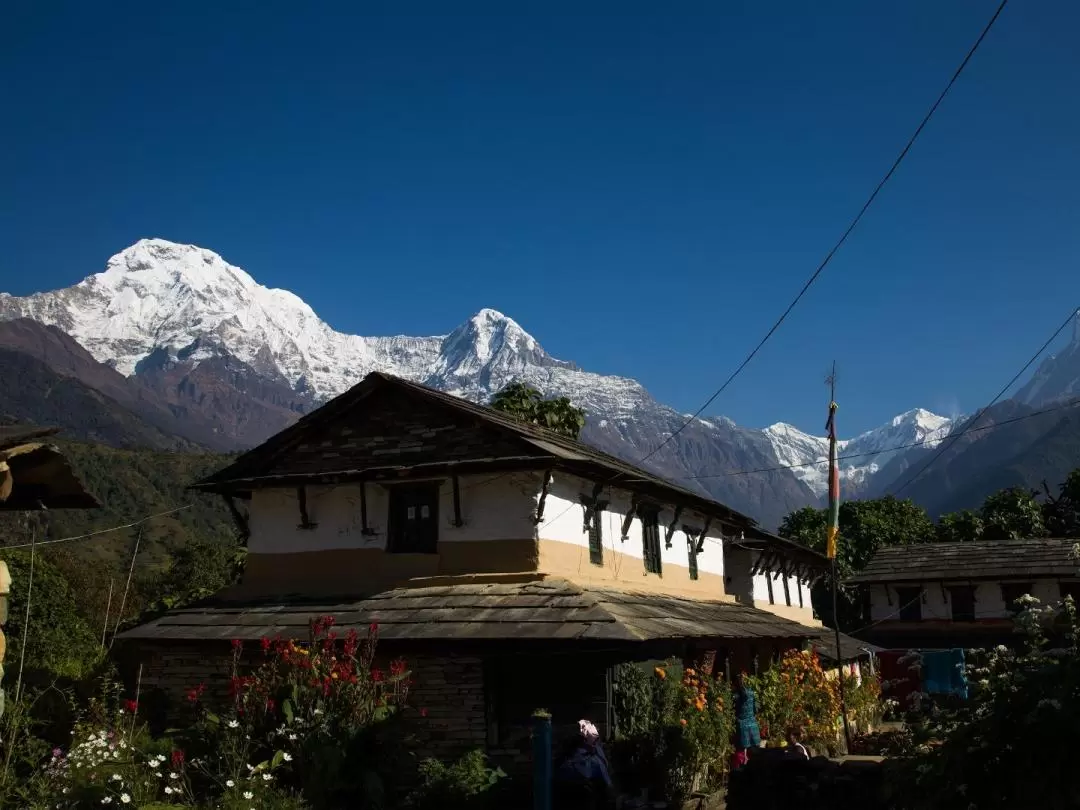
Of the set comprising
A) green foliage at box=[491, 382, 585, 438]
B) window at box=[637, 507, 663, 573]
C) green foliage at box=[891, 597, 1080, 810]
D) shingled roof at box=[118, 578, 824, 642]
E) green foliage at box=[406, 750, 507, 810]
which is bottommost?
green foliage at box=[406, 750, 507, 810]

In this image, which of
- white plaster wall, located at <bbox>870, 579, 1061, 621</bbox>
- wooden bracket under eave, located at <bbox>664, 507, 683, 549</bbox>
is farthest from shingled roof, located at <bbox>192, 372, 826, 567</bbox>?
white plaster wall, located at <bbox>870, 579, 1061, 621</bbox>

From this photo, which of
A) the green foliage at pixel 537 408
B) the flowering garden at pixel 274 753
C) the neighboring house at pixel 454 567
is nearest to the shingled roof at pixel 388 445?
the neighboring house at pixel 454 567

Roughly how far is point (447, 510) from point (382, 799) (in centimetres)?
626

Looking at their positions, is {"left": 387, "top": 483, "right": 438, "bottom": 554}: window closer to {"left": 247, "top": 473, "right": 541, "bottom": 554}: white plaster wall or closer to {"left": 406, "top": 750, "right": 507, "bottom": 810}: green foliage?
{"left": 247, "top": 473, "right": 541, "bottom": 554}: white plaster wall

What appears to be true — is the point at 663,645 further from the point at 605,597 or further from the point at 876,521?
the point at 876,521

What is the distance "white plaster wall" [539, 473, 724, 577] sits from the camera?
1873 cm

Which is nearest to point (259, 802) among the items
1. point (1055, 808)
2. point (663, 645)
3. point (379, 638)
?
point (379, 638)

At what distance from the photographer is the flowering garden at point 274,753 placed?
42.7 ft

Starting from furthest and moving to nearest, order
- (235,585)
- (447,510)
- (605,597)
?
(235,585) → (447,510) → (605,597)

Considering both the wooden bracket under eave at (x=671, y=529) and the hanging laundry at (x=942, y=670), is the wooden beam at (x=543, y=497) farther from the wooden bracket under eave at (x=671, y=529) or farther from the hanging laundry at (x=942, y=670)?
the hanging laundry at (x=942, y=670)

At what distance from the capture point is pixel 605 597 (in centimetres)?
1741

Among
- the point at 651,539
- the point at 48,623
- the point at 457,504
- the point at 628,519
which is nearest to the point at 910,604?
the point at 651,539

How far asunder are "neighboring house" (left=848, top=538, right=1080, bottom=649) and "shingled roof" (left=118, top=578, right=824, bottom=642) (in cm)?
2463

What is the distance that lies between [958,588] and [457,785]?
109ft
